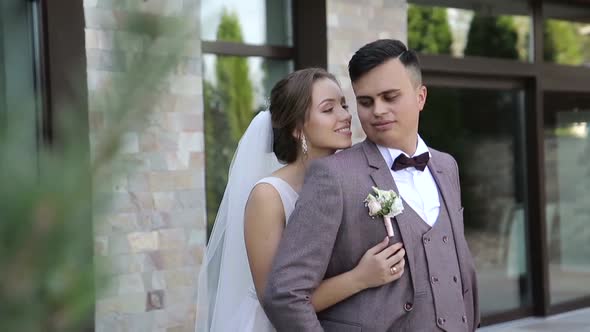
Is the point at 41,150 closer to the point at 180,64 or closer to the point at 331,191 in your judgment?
the point at 180,64

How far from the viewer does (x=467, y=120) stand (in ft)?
19.4

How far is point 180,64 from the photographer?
0.46m

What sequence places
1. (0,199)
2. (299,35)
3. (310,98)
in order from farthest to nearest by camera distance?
(299,35) → (310,98) → (0,199)

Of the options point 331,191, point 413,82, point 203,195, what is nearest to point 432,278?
point 331,191

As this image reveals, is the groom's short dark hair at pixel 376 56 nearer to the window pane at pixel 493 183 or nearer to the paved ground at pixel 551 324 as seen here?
the window pane at pixel 493 183

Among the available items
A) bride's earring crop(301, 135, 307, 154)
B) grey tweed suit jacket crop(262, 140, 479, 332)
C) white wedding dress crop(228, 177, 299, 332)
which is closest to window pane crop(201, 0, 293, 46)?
bride's earring crop(301, 135, 307, 154)

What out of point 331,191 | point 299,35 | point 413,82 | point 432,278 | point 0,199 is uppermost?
point 299,35

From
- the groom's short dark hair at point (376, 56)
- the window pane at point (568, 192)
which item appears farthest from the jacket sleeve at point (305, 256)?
the window pane at point (568, 192)

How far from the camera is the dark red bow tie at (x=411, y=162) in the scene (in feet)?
6.67

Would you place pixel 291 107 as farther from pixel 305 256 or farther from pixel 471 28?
pixel 471 28

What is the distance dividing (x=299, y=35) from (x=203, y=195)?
116 centimetres

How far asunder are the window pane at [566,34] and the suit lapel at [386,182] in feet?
15.4

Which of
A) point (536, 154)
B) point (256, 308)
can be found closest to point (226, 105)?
point (256, 308)

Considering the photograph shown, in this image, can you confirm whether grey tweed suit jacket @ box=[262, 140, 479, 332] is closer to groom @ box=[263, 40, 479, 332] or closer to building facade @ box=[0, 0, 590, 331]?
groom @ box=[263, 40, 479, 332]
